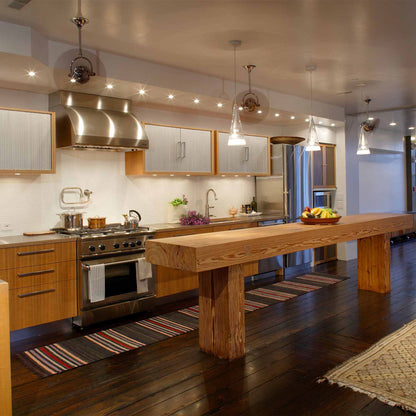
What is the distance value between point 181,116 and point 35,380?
4.11 metres

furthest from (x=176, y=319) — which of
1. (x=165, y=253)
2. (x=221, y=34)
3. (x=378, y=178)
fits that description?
(x=378, y=178)

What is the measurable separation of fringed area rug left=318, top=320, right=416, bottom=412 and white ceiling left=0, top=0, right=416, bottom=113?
2.83 m

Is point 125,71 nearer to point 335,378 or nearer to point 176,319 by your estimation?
point 176,319

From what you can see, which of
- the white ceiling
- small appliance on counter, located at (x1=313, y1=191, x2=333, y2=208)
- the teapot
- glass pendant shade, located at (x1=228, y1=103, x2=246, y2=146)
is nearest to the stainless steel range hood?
the white ceiling

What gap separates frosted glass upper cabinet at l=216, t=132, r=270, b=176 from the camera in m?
6.45

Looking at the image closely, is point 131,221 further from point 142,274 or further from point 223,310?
point 223,310

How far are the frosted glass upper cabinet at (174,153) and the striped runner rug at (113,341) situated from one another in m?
1.82

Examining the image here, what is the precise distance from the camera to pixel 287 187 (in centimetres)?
714

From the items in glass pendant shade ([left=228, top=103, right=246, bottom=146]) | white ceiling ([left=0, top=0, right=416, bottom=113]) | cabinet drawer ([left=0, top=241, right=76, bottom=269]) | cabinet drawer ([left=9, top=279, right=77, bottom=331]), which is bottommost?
cabinet drawer ([left=9, top=279, right=77, bottom=331])

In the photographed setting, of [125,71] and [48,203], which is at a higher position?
[125,71]

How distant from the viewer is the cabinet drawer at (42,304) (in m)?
4.06

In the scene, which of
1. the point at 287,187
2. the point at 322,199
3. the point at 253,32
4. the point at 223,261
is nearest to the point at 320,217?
the point at 223,261

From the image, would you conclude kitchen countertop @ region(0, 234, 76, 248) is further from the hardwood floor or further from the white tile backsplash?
the hardwood floor

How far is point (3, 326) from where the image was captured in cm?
245
